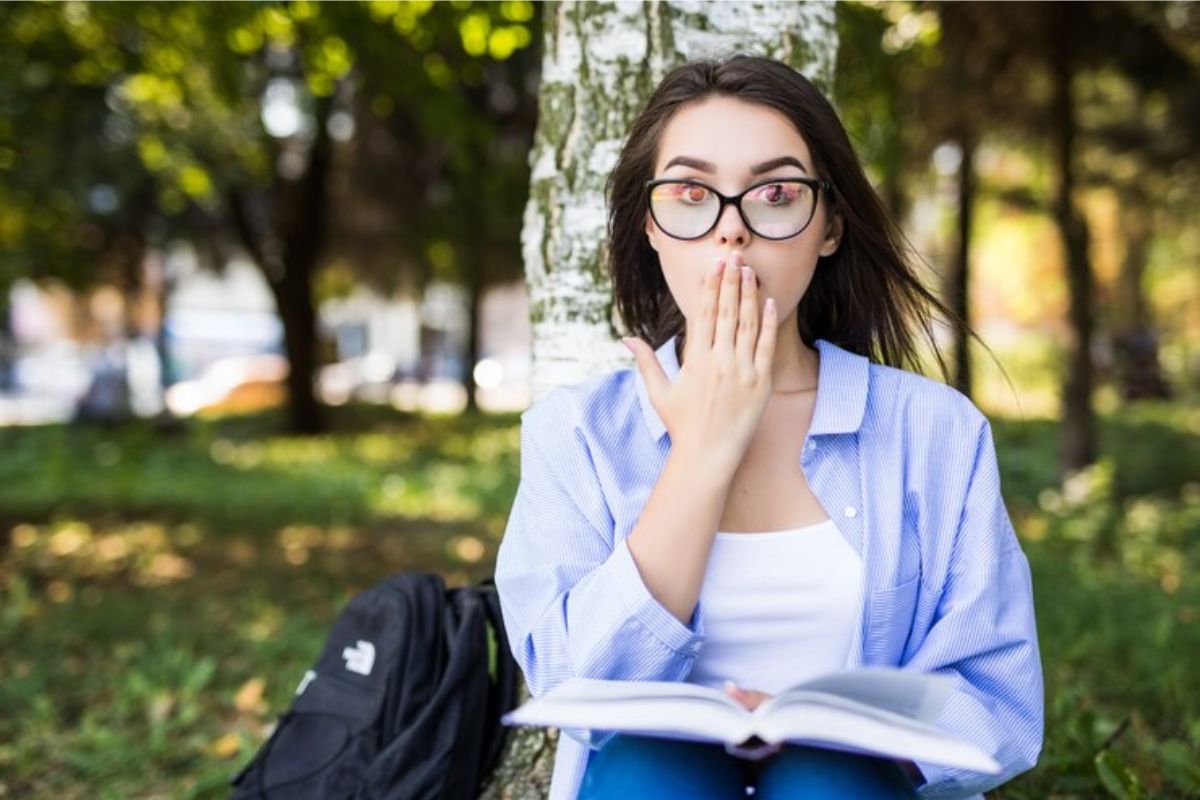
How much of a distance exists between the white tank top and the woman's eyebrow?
0.63 metres

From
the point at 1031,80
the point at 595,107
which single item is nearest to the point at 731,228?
the point at 595,107

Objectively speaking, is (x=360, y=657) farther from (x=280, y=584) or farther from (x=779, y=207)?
(x=280, y=584)

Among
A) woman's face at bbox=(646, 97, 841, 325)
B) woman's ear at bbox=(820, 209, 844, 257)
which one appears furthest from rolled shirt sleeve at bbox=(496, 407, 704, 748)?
woman's ear at bbox=(820, 209, 844, 257)

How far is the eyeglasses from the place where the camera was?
1.98 meters

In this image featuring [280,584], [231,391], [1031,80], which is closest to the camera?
[280,584]

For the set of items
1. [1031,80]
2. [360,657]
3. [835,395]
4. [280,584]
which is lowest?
[280,584]

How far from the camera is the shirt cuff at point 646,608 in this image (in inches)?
70.3

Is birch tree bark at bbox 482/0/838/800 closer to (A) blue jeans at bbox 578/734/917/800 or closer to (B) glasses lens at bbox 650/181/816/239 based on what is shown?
(B) glasses lens at bbox 650/181/816/239

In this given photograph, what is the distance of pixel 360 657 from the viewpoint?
113 inches

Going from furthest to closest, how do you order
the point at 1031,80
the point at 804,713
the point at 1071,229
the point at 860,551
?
1. the point at 1031,80
2. the point at 1071,229
3. the point at 860,551
4. the point at 804,713

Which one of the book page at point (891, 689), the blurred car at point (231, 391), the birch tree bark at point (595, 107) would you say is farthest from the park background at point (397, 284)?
the blurred car at point (231, 391)

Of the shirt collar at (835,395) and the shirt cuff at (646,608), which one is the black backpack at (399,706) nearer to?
the shirt collar at (835,395)

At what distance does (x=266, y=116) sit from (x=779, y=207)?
1368cm

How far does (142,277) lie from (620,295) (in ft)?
59.1
